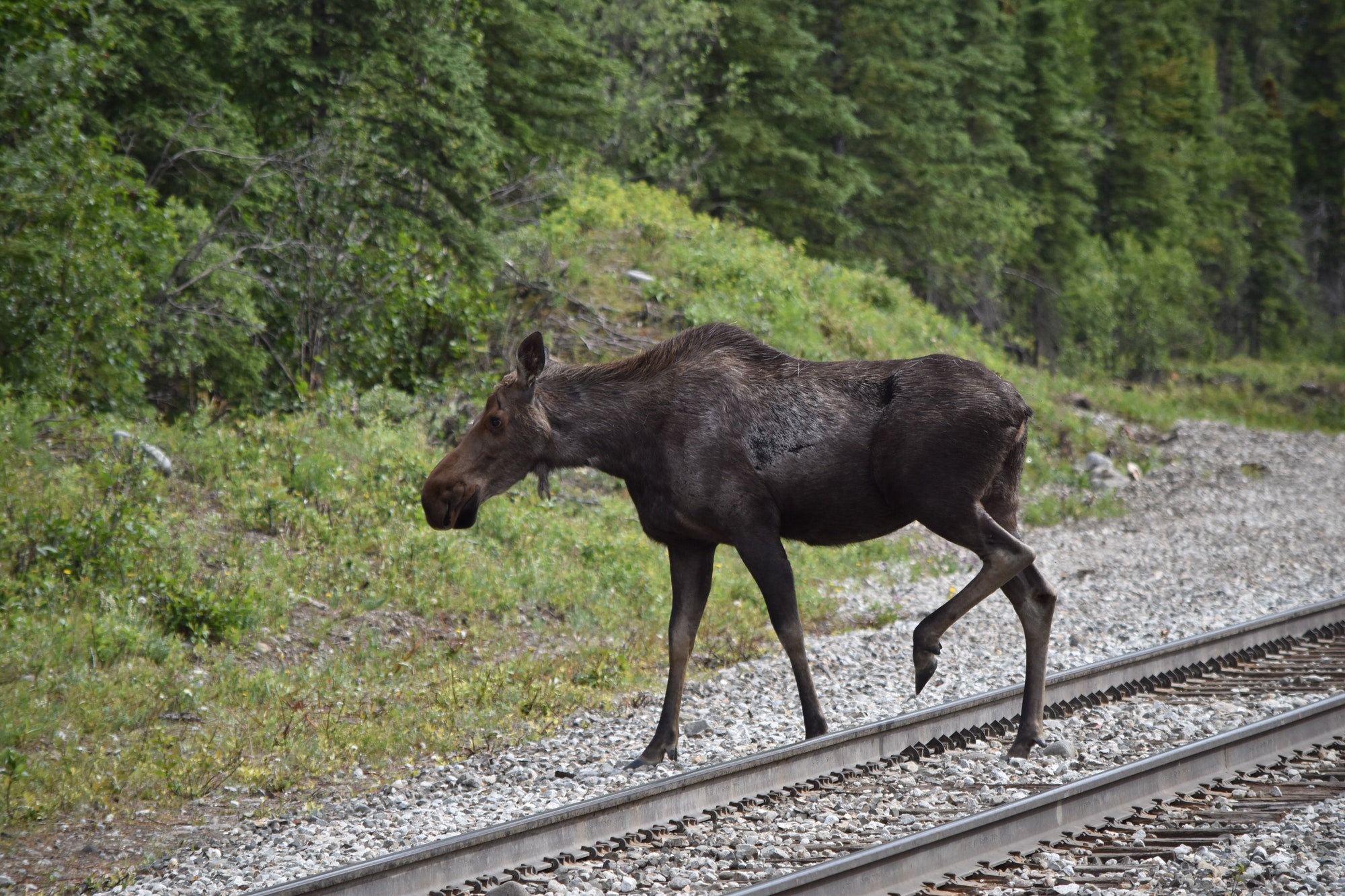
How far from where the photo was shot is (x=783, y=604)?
20.4 feet

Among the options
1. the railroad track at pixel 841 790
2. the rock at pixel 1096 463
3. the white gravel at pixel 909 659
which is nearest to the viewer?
the railroad track at pixel 841 790

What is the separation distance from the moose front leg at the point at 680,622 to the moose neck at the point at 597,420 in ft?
1.87

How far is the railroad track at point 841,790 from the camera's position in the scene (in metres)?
4.43

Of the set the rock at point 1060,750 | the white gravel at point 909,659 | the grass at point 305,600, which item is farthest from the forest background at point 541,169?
the rock at point 1060,750

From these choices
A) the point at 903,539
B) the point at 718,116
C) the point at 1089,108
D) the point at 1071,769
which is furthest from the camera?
the point at 1089,108

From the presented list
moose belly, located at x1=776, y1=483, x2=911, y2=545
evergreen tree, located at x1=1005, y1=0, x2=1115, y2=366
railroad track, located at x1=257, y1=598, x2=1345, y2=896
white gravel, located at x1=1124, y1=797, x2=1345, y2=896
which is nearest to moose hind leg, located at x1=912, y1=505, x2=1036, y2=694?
moose belly, located at x1=776, y1=483, x2=911, y2=545

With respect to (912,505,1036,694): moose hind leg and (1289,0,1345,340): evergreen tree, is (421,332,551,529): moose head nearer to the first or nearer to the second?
(912,505,1036,694): moose hind leg

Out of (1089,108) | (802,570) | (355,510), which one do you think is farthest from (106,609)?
(1089,108)

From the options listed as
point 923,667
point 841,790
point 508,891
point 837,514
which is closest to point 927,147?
point 837,514

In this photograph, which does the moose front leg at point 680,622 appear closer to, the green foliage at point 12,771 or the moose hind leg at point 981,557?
the moose hind leg at point 981,557

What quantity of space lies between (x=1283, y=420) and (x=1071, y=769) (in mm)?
26961

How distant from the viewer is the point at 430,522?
20.6 feet

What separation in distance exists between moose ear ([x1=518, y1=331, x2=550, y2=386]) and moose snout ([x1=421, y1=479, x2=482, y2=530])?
0.67m

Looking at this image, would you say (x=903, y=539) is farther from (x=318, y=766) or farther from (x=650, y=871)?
(x=650, y=871)
